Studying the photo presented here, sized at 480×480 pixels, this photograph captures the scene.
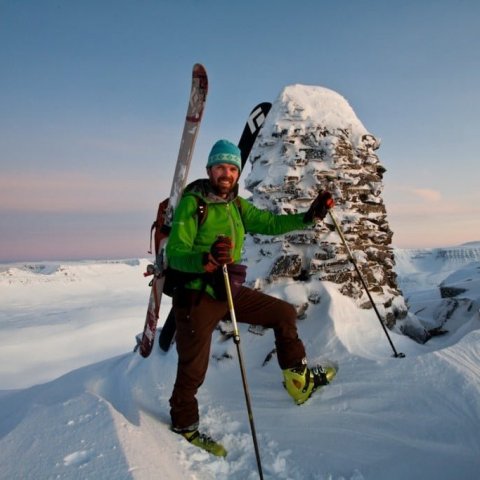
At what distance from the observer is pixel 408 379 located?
13.4ft

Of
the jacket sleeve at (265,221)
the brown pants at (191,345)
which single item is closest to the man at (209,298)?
the brown pants at (191,345)

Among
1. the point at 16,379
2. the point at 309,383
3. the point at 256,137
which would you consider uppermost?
the point at 256,137

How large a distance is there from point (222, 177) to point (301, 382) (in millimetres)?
2604

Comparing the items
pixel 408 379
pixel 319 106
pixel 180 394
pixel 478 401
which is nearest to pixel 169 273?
pixel 180 394

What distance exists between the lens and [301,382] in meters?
4.17

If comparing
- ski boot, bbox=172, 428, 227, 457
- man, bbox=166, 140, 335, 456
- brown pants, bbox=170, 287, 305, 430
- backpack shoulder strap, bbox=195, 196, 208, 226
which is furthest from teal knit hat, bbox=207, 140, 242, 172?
ski boot, bbox=172, 428, 227, 457

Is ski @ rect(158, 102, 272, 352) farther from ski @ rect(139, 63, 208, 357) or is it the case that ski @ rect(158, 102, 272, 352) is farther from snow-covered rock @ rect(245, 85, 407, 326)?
ski @ rect(139, 63, 208, 357)

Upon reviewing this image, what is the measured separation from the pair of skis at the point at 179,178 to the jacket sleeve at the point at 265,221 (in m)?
1.56

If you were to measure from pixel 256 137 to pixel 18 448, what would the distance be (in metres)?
6.75

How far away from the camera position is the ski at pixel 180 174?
19.2 ft

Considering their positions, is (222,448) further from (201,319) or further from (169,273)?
(169,273)

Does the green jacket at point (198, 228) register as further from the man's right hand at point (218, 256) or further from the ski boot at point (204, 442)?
the ski boot at point (204, 442)

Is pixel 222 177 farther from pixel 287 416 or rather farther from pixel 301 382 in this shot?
pixel 287 416

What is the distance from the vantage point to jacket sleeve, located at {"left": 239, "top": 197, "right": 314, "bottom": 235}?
15.1ft
